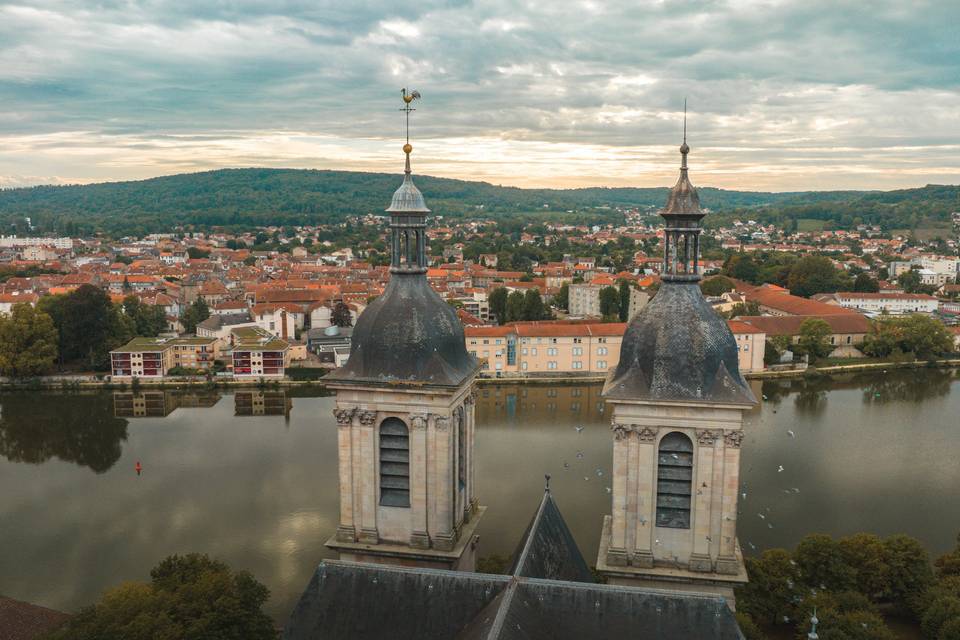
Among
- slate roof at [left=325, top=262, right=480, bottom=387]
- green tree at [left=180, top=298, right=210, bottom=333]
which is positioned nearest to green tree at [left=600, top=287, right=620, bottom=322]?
green tree at [left=180, top=298, right=210, bottom=333]

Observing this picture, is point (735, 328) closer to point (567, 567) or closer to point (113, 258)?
point (567, 567)

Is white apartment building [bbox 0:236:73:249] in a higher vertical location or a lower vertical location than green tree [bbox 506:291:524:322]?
higher

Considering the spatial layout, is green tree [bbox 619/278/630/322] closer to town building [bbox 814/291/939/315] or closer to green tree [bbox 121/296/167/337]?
town building [bbox 814/291/939/315]

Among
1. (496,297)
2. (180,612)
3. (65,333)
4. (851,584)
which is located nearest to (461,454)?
(180,612)

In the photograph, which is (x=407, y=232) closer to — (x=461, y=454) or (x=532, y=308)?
(x=461, y=454)

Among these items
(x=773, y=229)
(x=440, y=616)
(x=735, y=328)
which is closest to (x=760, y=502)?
(x=440, y=616)

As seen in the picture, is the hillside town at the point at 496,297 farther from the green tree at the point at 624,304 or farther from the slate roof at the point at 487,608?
the slate roof at the point at 487,608

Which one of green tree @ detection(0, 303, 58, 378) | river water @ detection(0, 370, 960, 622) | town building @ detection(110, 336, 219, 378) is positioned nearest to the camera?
Answer: river water @ detection(0, 370, 960, 622)
